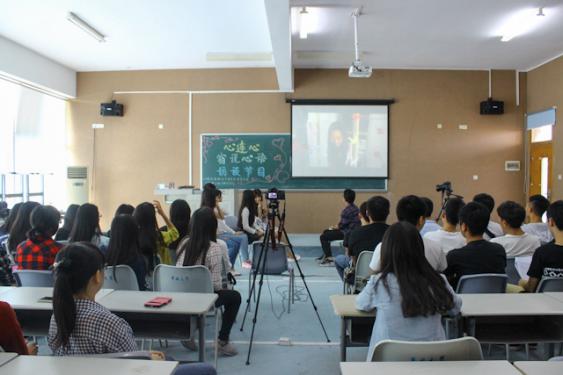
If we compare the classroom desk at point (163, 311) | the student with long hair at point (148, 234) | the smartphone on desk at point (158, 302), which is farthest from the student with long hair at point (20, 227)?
the smartphone on desk at point (158, 302)

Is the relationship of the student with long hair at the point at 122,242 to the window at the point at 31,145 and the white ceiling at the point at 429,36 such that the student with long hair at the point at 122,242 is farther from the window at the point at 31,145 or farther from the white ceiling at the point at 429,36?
the window at the point at 31,145

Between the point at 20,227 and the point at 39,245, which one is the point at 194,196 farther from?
the point at 39,245

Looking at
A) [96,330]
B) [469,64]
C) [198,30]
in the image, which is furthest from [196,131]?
[96,330]

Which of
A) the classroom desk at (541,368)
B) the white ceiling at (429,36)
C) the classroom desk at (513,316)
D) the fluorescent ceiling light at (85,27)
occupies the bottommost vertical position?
the classroom desk at (513,316)

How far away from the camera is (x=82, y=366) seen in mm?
1502

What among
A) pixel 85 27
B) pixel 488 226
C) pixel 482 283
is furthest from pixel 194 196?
pixel 482 283

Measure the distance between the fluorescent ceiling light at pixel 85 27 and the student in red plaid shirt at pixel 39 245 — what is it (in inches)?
132

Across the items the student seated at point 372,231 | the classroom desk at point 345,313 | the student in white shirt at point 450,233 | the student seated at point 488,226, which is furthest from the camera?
the student seated at point 488,226

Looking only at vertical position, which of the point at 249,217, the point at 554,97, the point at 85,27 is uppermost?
the point at 85,27

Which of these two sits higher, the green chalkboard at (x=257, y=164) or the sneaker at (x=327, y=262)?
the green chalkboard at (x=257, y=164)

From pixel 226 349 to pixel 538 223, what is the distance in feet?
9.98

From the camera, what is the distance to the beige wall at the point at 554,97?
6.97m

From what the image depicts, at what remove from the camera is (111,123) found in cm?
809

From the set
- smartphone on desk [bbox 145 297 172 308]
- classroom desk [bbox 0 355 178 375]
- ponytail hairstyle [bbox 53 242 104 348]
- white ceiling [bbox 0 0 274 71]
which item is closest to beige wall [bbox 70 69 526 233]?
white ceiling [bbox 0 0 274 71]
